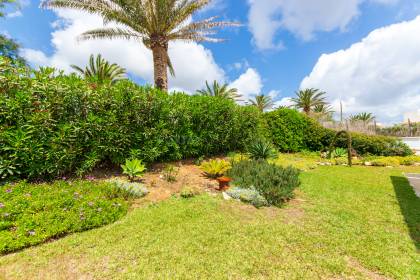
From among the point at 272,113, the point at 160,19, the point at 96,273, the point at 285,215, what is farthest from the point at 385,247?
the point at 160,19

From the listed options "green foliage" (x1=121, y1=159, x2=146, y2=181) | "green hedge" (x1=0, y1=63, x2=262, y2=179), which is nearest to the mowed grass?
"green foliage" (x1=121, y1=159, x2=146, y2=181)

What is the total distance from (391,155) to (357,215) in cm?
1135

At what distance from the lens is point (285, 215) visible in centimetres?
428

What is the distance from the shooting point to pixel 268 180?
5398 millimetres

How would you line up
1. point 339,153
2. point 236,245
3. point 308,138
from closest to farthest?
point 236,245, point 339,153, point 308,138

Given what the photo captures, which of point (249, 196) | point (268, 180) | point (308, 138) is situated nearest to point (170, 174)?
point (249, 196)

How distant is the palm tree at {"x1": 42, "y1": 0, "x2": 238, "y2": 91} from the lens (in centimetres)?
992

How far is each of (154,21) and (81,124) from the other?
7.84 m

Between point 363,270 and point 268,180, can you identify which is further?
point 268,180

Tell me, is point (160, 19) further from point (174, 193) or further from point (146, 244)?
point (146, 244)

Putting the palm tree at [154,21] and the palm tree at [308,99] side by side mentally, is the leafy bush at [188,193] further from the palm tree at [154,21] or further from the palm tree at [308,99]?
the palm tree at [308,99]

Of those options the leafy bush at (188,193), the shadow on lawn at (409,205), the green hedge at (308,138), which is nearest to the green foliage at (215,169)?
the leafy bush at (188,193)

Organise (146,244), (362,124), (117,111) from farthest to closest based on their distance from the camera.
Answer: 1. (362,124)
2. (117,111)
3. (146,244)

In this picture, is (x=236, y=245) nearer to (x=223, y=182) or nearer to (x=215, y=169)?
(x=223, y=182)
